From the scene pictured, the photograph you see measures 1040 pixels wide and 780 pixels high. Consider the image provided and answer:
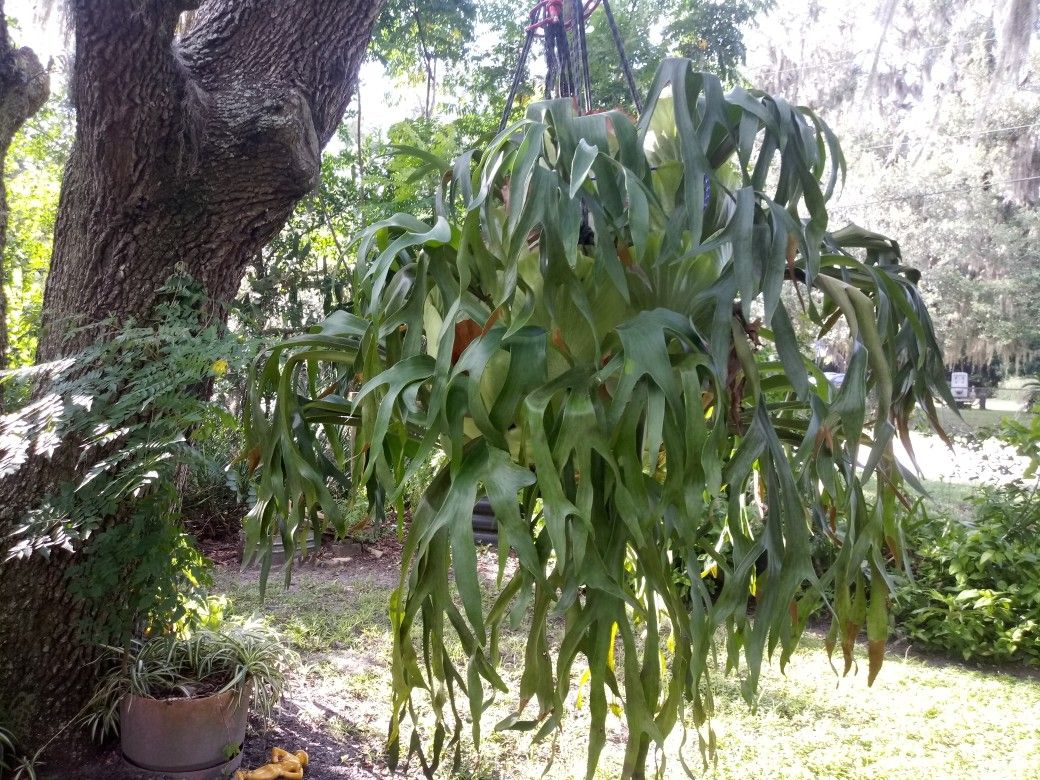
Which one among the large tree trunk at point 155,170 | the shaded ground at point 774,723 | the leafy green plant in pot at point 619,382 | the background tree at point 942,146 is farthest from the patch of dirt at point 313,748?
the background tree at point 942,146

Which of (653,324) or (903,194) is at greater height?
(903,194)

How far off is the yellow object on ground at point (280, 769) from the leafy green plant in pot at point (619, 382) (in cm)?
120

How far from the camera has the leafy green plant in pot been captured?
70cm

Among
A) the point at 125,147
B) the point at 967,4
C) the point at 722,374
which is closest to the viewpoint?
the point at 722,374

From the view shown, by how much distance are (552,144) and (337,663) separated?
247 cm

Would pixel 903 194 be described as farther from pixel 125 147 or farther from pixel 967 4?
pixel 125 147

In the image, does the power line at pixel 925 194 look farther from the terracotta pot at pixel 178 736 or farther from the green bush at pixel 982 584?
the terracotta pot at pixel 178 736

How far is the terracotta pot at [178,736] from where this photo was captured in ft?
6.31

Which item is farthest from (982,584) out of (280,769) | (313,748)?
(280,769)

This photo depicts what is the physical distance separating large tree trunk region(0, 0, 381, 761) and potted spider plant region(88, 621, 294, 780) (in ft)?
0.35

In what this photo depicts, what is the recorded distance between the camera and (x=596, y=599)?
80cm

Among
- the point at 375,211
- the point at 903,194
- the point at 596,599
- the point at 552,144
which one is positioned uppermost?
the point at 903,194

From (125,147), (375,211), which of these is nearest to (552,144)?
(125,147)

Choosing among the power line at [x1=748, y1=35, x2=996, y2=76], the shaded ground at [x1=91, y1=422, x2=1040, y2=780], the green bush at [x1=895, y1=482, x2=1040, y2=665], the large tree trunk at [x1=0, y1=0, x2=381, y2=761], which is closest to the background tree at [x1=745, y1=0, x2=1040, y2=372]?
the power line at [x1=748, y1=35, x2=996, y2=76]
